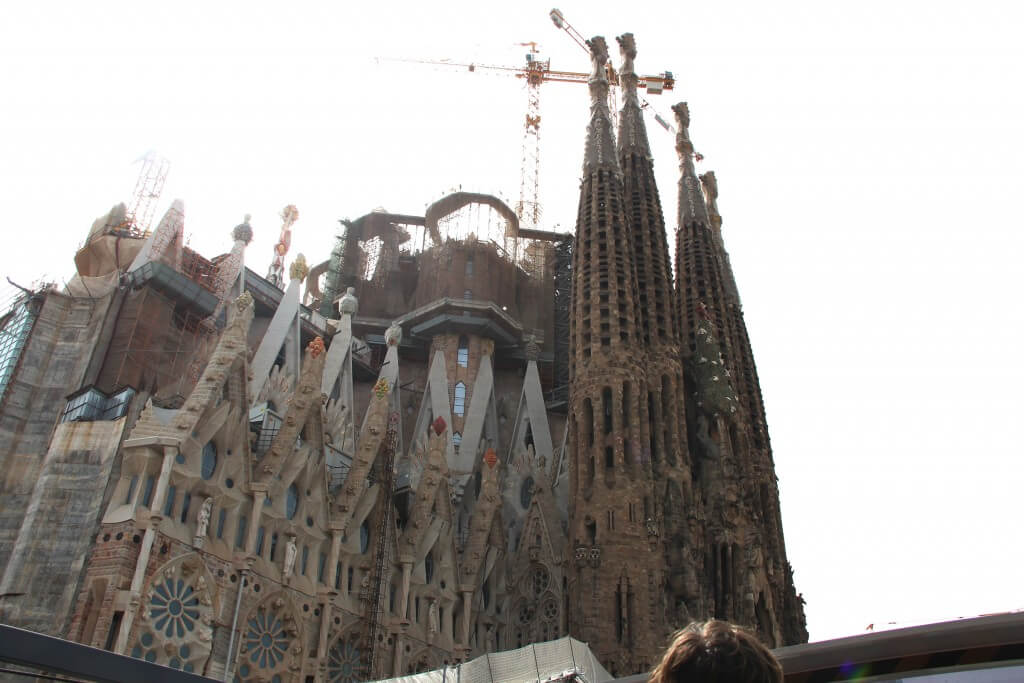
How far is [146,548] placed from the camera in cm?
1869

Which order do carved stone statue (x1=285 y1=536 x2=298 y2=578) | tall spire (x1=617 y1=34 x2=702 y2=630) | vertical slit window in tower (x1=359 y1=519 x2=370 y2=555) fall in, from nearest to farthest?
carved stone statue (x1=285 y1=536 x2=298 y2=578) < tall spire (x1=617 y1=34 x2=702 y2=630) < vertical slit window in tower (x1=359 y1=519 x2=370 y2=555)

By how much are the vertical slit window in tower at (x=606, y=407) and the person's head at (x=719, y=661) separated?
2526cm

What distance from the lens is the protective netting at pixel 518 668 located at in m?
16.2

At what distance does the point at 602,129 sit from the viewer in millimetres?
35094

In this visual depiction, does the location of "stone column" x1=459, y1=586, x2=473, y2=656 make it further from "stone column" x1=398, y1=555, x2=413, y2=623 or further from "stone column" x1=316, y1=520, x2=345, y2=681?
"stone column" x1=316, y1=520, x2=345, y2=681

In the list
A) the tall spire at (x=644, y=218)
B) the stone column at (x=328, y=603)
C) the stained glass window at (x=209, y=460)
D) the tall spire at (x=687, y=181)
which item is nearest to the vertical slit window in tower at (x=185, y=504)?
the stained glass window at (x=209, y=460)

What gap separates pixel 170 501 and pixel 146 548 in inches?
57.4

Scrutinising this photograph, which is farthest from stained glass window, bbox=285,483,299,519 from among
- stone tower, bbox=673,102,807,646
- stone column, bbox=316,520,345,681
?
stone tower, bbox=673,102,807,646

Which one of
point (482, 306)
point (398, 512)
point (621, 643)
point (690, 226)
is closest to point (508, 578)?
point (398, 512)

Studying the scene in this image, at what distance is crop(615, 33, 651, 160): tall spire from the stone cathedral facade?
140mm

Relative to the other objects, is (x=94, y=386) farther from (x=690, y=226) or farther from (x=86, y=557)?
(x=690, y=226)

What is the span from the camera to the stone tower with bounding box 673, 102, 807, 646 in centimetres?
2705

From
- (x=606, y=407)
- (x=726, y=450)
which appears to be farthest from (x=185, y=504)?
(x=726, y=450)

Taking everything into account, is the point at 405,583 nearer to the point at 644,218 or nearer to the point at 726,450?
the point at 726,450
